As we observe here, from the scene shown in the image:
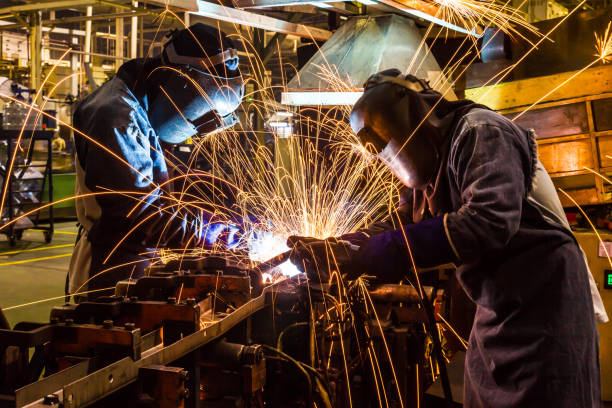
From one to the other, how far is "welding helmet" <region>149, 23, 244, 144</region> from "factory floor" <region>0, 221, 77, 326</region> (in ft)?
6.87

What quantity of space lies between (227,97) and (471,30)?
8.35ft

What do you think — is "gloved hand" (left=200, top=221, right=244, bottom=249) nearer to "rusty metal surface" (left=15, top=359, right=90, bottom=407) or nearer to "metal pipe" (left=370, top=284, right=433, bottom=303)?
"metal pipe" (left=370, top=284, right=433, bottom=303)

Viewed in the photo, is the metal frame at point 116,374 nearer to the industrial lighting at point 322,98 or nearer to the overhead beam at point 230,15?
the overhead beam at point 230,15

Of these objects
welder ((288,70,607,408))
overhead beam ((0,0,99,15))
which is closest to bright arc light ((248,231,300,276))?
welder ((288,70,607,408))

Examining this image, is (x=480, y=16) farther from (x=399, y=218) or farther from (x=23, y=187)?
(x=23, y=187)

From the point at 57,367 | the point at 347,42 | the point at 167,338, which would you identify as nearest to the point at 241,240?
the point at 167,338

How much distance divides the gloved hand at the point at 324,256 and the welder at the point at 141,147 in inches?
39.6

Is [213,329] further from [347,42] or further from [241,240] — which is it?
[347,42]

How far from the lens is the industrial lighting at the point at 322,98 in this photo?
13.8 feet

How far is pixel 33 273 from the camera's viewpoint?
702 centimetres

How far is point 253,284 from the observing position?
2.26 meters

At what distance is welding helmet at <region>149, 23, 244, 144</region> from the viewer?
2746mm

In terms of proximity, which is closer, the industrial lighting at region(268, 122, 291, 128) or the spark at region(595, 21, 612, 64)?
the spark at region(595, 21, 612, 64)

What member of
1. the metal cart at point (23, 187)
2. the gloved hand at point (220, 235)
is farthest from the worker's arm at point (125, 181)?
the metal cart at point (23, 187)
